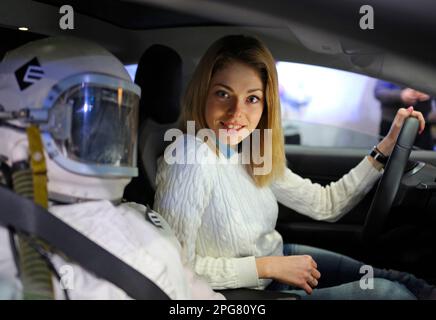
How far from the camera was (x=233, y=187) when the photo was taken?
4.63 ft

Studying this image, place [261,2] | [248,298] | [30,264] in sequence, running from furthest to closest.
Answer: [248,298] < [261,2] < [30,264]

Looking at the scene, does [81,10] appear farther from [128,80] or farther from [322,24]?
[322,24]

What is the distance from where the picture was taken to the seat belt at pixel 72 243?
1.03 metres

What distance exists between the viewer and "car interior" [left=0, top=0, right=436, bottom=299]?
114cm

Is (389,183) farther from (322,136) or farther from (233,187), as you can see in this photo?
(322,136)

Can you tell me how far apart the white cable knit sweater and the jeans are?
12 cm

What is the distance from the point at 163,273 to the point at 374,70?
2.34ft

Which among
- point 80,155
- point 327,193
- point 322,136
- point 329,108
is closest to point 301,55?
point 327,193

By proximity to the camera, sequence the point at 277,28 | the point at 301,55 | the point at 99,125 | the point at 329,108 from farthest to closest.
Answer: the point at 329,108 → the point at 301,55 → the point at 277,28 → the point at 99,125

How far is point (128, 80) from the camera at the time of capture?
1.22m

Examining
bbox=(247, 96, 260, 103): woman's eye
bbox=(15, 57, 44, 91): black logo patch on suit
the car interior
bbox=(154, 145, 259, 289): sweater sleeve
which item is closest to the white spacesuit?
bbox=(15, 57, 44, 91): black logo patch on suit

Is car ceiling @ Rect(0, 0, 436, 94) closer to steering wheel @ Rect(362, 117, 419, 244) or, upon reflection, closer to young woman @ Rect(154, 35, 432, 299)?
young woman @ Rect(154, 35, 432, 299)

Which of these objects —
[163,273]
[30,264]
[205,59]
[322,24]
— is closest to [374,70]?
[322,24]

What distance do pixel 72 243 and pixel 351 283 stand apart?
0.79m
